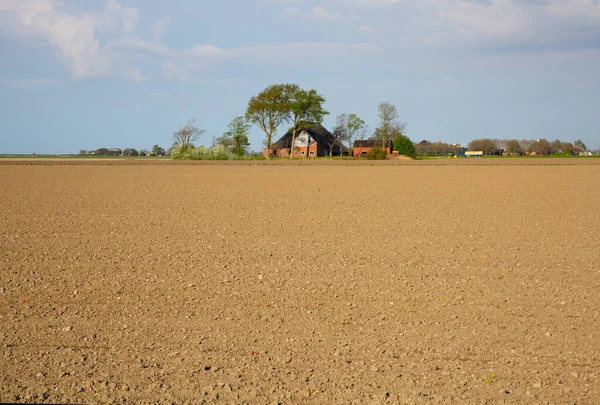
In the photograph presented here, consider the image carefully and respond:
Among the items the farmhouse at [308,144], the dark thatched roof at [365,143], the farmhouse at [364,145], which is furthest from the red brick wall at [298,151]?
the dark thatched roof at [365,143]

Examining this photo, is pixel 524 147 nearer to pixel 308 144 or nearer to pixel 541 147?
pixel 541 147

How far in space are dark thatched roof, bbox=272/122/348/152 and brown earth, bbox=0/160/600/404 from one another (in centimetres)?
9297

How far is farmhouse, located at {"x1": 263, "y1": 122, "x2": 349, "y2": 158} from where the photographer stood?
108938mm

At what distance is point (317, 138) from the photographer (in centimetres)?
11025

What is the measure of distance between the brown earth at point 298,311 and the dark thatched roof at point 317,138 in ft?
305

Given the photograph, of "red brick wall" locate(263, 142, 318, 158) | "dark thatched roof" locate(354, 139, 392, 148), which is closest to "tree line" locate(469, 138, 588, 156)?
"dark thatched roof" locate(354, 139, 392, 148)

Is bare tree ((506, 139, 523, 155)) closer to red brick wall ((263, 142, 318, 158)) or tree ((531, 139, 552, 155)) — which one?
tree ((531, 139, 552, 155))

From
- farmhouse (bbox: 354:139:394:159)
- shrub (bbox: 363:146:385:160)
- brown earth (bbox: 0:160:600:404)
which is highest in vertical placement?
farmhouse (bbox: 354:139:394:159)

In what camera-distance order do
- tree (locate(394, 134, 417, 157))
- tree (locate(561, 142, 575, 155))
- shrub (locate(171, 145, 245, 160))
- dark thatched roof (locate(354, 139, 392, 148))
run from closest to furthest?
shrub (locate(171, 145, 245, 160)) → tree (locate(394, 134, 417, 157)) → dark thatched roof (locate(354, 139, 392, 148)) → tree (locate(561, 142, 575, 155))

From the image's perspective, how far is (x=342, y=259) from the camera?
36.5ft

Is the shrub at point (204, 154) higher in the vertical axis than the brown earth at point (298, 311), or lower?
higher

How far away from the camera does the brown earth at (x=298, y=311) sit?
574 centimetres

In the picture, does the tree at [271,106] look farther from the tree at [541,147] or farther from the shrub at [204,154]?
the tree at [541,147]

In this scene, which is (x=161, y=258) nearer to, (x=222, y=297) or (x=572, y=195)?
(x=222, y=297)
